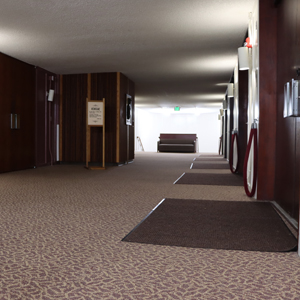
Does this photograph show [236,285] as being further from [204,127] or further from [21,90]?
[204,127]

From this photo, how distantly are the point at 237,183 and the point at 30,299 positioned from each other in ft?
14.4

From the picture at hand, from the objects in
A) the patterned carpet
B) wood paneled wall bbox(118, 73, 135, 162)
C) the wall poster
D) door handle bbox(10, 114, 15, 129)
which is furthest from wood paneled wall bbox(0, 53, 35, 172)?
the patterned carpet

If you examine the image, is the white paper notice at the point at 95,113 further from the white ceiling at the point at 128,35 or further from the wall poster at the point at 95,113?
the white ceiling at the point at 128,35

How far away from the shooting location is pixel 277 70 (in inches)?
146

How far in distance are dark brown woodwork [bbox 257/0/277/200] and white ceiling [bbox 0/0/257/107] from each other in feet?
2.73

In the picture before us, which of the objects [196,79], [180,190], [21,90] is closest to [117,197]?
[180,190]

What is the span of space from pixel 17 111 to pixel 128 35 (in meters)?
3.14

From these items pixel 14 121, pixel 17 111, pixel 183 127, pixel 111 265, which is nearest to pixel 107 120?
pixel 17 111

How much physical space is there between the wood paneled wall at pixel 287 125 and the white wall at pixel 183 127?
709 inches

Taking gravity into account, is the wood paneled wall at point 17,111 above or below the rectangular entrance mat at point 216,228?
above

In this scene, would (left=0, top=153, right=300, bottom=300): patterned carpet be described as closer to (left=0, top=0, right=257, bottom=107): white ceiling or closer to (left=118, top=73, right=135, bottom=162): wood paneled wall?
(left=0, top=0, right=257, bottom=107): white ceiling

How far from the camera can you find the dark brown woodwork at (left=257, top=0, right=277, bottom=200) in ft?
12.3

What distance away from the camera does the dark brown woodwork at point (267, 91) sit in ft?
12.3

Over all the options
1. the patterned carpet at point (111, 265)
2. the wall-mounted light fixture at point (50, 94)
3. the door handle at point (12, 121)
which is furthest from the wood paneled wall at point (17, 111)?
the patterned carpet at point (111, 265)
